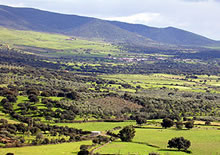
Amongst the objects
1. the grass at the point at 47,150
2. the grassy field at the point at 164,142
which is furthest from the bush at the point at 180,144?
the grass at the point at 47,150

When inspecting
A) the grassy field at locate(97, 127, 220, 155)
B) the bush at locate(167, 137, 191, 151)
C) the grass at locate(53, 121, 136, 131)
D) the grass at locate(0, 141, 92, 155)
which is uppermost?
the bush at locate(167, 137, 191, 151)

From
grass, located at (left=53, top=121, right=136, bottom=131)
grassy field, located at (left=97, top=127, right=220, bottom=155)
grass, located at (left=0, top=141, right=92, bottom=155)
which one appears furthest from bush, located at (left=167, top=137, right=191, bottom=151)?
grass, located at (left=53, top=121, right=136, bottom=131)

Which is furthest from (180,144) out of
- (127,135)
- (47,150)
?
(47,150)

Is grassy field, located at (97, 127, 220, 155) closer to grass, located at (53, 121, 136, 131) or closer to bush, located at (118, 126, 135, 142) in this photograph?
bush, located at (118, 126, 135, 142)

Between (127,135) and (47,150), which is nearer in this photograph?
(47,150)

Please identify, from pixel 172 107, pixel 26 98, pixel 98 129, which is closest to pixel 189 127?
pixel 98 129

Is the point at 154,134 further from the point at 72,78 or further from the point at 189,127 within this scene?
the point at 72,78

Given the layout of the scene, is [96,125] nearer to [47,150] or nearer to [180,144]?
[47,150]

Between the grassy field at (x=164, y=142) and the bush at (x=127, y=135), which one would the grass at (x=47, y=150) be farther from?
the bush at (x=127, y=135)

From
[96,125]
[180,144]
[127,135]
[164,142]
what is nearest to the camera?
[180,144]
